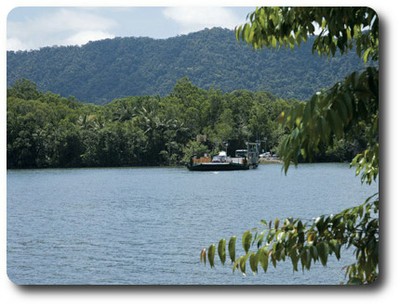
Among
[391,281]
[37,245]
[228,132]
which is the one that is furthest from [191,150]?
[391,281]

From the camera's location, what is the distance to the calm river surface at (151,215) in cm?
322

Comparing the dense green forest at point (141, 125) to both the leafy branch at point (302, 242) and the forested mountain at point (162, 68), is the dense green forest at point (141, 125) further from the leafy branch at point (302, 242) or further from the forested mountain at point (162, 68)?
the leafy branch at point (302, 242)

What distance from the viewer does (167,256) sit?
3775 mm

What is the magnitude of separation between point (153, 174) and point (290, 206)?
796 millimetres

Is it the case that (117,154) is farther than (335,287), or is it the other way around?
(117,154)

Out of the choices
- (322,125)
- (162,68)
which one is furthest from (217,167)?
(322,125)

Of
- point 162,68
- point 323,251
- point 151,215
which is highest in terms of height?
point 162,68

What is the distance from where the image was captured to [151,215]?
384 cm

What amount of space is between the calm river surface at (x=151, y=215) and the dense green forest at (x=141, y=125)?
0.09 meters

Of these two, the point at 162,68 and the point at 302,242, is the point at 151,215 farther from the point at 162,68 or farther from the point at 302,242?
the point at 302,242

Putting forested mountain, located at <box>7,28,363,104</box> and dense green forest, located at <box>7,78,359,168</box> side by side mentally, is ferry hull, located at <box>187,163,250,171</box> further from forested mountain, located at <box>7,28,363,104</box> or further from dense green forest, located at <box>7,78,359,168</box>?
forested mountain, located at <box>7,28,363,104</box>

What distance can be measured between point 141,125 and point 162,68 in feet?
1.10

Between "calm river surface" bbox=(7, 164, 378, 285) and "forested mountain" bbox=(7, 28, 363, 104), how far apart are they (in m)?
0.44

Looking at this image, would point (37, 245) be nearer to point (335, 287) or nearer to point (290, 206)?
point (290, 206)
